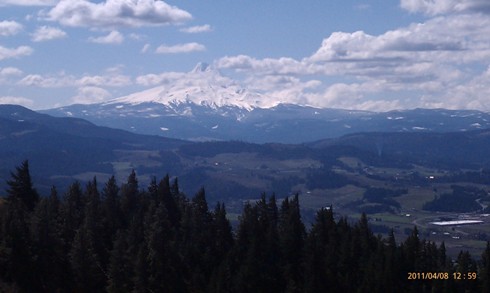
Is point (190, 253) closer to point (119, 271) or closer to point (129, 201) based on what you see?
point (119, 271)

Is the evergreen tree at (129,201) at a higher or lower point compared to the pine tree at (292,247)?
higher

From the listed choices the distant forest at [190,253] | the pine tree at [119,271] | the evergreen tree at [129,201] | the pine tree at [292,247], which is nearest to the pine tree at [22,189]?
the distant forest at [190,253]

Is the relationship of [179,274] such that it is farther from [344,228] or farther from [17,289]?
[344,228]

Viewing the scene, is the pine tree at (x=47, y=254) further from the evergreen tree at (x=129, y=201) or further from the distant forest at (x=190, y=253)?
the evergreen tree at (x=129, y=201)

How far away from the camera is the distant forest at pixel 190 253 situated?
190 ft

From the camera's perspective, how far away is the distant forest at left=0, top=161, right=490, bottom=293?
190 feet

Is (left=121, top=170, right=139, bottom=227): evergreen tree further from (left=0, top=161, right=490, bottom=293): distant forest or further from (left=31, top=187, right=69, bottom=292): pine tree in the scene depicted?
(left=31, top=187, right=69, bottom=292): pine tree

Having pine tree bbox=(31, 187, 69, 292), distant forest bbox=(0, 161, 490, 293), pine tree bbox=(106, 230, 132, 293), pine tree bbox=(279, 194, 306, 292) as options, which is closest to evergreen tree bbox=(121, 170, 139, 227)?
distant forest bbox=(0, 161, 490, 293)

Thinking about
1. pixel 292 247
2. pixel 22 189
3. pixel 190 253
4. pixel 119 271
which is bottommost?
pixel 119 271

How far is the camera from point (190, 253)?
210 feet

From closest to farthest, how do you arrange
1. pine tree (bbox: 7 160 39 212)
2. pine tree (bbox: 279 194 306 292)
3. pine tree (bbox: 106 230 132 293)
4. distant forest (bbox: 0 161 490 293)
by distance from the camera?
1. pine tree (bbox: 106 230 132 293)
2. distant forest (bbox: 0 161 490 293)
3. pine tree (bbox: 279 194 306 292)
4. pine tree (bbox: 7 160 39 212)

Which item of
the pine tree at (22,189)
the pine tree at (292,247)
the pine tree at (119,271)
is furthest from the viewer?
the pine tree at (22,189)

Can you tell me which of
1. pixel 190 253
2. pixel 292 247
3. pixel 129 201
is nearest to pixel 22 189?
pixel 129 201

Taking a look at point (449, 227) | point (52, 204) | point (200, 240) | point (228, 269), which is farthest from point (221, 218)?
point (449, 227)
